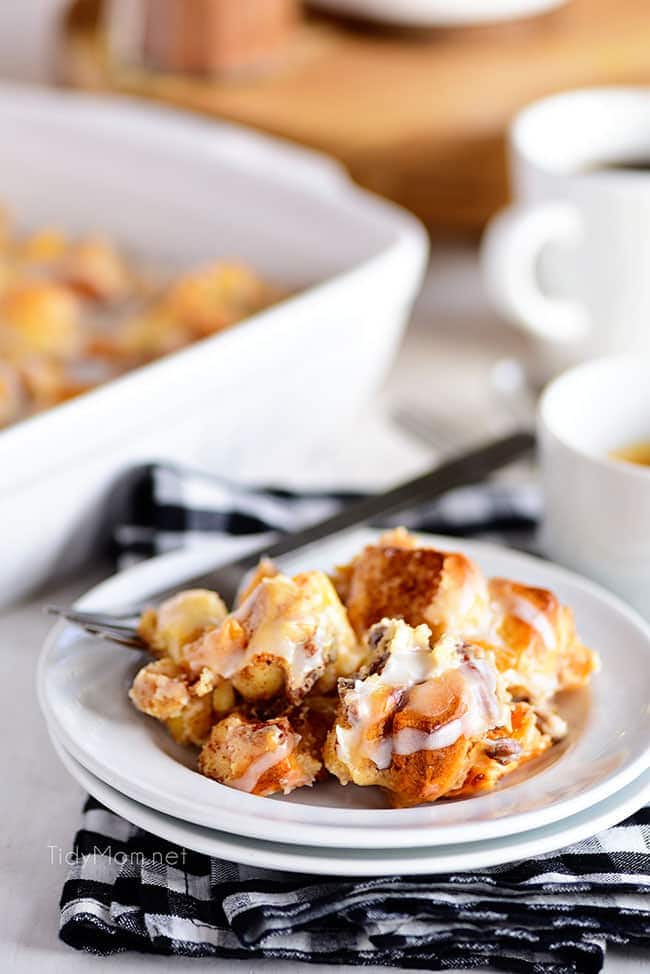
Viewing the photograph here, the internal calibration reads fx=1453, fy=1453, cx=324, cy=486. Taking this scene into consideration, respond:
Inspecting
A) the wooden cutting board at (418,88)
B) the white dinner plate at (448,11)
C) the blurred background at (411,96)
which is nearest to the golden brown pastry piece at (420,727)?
the blurred background at (411,96)

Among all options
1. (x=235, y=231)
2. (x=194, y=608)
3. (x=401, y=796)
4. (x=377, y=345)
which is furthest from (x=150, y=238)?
(x=401, y=796)

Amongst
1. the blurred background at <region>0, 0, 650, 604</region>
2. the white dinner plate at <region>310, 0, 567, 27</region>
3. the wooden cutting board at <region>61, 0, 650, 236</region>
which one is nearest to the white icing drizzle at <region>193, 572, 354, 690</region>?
the blurred background at <region>0, 0, 650, 604</region>

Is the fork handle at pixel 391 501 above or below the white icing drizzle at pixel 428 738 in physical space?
below

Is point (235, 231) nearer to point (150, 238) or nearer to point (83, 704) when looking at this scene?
point (150, 238)

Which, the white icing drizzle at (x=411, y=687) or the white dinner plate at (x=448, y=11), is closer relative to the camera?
the white icing drizzle at (x=411, y=687)

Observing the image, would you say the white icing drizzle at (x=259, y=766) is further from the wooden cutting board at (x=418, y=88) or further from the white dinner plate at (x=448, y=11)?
the white dinner plate at (x=448, y=11)

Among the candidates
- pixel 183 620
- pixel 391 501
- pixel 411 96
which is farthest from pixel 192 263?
pixel 183 620

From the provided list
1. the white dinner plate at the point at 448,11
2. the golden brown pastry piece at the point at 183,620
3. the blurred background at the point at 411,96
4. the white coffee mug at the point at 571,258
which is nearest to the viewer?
the golden brown pastry piece at the point at 183,620

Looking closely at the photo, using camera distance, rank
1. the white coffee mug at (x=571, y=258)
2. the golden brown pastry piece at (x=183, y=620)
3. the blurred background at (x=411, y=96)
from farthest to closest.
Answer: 1. the blurred background at (x=411, y=96)
2. the white coffee mug at (x=571, y=258)
3. the golden brown pastry piece at (x=183, y=620)
